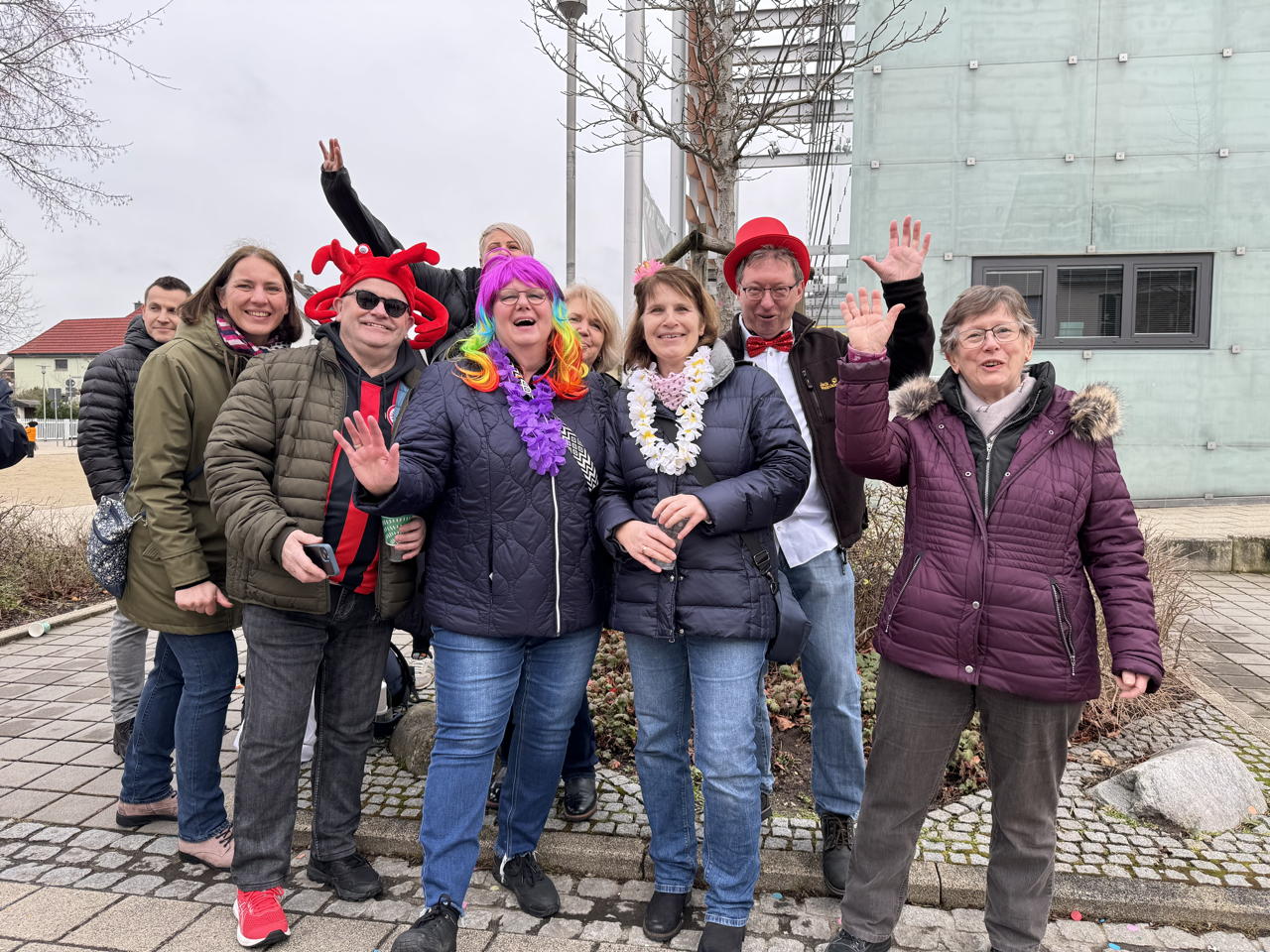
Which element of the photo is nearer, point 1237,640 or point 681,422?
point 681,422

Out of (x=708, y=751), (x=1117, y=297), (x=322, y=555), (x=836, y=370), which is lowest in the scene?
(x=708, y=751)

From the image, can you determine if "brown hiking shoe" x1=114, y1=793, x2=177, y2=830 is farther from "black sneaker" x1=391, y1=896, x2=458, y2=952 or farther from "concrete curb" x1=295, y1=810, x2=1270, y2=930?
"black sneaker" x1=391, y1=896, x2=458, y2=952

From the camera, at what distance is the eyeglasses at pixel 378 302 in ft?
9.43

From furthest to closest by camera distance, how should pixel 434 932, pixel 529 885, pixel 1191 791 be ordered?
pixel 1191 791
pixel 529 885
pixel 434 932

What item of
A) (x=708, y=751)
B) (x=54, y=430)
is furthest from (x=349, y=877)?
(x=54, y=430)

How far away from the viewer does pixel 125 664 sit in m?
4.16

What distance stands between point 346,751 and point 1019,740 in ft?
7.62

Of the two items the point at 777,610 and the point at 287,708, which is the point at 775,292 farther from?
the point at 287,708

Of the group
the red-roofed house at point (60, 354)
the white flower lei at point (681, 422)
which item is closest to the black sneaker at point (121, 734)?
the white flower lei at point (681, 422)

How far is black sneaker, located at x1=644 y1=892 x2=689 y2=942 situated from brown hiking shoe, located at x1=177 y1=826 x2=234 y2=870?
1652 millimetres

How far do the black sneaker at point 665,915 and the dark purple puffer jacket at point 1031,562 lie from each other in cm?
116

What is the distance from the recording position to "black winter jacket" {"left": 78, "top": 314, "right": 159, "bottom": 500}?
12.1 ft

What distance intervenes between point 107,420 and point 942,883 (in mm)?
3944

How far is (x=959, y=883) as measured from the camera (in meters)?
3.04
